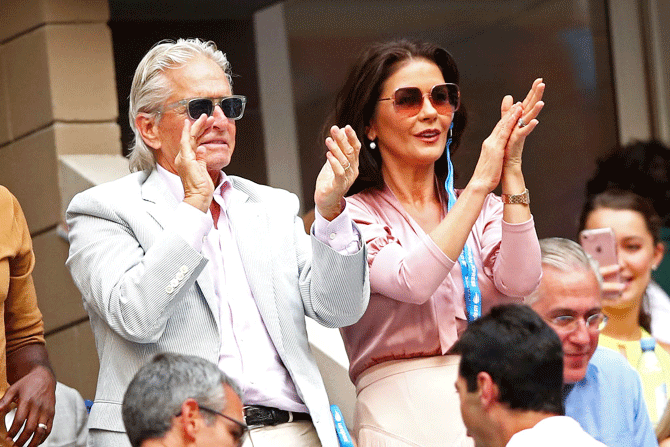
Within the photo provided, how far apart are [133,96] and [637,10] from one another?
595cm

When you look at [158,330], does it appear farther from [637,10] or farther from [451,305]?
[637,10]

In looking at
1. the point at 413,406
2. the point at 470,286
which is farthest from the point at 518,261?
the point at 413,406

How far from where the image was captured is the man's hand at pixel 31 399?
11.5 feet

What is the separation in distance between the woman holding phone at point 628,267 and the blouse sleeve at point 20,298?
226 centimetres

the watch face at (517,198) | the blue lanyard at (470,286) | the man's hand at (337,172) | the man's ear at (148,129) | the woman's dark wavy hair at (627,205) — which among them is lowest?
the blue lanyard at (470,286)

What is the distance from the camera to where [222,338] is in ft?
11.6

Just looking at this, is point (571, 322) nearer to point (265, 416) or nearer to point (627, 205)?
point (265, 416)

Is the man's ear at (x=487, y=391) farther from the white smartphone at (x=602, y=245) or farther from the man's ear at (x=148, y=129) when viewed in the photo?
the white smartphone at (x=602, y=245)

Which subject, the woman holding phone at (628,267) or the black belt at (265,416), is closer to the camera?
the black belt at (265,416)

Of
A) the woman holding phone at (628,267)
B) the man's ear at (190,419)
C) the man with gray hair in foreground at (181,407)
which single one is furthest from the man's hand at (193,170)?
the woman holding phone at (628,267)

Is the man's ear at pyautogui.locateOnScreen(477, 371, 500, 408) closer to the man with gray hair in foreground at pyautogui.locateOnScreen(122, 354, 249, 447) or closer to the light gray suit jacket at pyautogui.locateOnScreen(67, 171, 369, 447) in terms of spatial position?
the man with gray hair in foreground at pyautogui.locateOnScreen(122, 354, 249, 447)

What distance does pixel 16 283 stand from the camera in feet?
12.5

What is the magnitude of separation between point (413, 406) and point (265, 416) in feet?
1.67

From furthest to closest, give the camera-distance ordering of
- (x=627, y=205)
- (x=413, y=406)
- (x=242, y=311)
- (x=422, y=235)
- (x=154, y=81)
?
(x=627, y=205) < (x=422, y=235) < (x=154, y=81) < (x=413, y=406) < (x=242, y=311)
